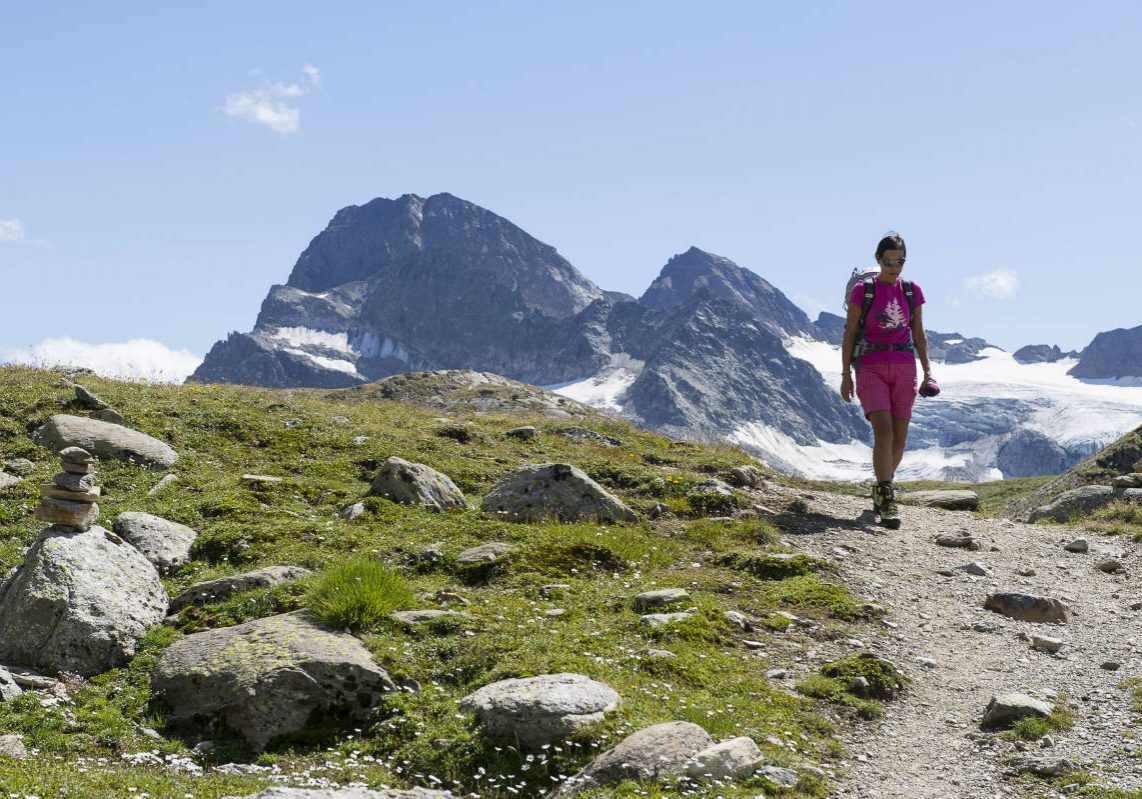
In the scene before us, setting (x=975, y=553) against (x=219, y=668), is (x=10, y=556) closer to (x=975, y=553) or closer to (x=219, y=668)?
(x=219, y=668)

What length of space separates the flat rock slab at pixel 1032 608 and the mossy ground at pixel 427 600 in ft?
6.49

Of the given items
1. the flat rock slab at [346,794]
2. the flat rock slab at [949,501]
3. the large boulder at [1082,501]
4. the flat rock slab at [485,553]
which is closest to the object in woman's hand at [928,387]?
the flat rock slab at [949,501]

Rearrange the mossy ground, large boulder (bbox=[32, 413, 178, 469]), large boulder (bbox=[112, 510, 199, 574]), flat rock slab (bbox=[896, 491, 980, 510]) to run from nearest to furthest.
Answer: the mossy ground, large boulder (bbox=[112, 510, 199, 574]), large boulder (bbox=[32, 413, 178, 469]), flat rock slab (bbox=[896, 491, 980, 510])

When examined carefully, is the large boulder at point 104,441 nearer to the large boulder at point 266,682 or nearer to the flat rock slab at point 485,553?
the flat rock slab at point 485,553

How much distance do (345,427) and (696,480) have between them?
842 cm

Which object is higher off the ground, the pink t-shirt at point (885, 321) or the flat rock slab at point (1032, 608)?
the pink t-shirt at point (885, 321)

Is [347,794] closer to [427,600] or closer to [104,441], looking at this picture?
[427,600]

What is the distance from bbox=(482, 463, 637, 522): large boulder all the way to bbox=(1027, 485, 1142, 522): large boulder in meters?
11.6

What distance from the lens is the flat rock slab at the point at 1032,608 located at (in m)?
11.8

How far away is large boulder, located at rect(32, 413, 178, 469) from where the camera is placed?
16.1 m

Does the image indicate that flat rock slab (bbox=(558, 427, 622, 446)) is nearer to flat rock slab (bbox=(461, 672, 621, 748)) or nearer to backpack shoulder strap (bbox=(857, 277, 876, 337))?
backpack shoulder strap (bbox=(857, 277, 876, 337))

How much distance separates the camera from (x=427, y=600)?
35.2 ft

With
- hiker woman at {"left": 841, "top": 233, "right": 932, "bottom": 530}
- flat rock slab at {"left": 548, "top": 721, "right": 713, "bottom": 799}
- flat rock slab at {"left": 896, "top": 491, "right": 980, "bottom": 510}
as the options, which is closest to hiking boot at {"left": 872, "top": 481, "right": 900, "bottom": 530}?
hiker woman at {"left": 841, "top": 233, "right": 932, "bottom": 530}

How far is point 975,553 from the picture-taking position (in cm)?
1555
